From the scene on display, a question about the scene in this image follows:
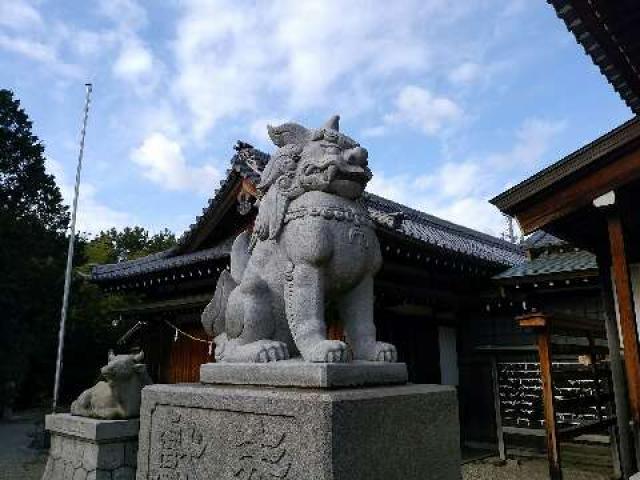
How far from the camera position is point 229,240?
10945mm

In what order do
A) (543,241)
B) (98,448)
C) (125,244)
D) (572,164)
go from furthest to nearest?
(125,244) → (543,241) → (572,164) → (98,448)

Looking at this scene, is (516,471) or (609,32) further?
(516,471)

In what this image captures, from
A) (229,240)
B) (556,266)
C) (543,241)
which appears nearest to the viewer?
(556,266)

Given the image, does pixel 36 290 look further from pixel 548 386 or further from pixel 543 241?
pixel 548 386

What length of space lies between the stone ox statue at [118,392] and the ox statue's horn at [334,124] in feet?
12.0

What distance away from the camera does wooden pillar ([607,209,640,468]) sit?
496cm

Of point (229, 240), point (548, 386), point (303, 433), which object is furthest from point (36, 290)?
point (303, 433)

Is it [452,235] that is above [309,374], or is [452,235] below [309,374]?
above

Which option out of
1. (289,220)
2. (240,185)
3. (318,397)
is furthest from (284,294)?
(240,185)

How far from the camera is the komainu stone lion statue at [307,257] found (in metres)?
2.51

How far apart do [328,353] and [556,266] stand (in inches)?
313

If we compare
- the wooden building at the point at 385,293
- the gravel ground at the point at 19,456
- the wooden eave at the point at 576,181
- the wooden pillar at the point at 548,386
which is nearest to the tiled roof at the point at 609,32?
the wooden eave at the point at 576,181

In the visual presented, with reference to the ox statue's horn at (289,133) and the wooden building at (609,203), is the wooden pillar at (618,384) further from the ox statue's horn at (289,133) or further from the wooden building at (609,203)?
the ox statue's horn at (289,133)

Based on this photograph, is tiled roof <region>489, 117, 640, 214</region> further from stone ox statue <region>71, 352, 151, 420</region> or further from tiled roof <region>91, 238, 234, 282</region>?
tiled roof <region>91, 238, 234, 282</region>
